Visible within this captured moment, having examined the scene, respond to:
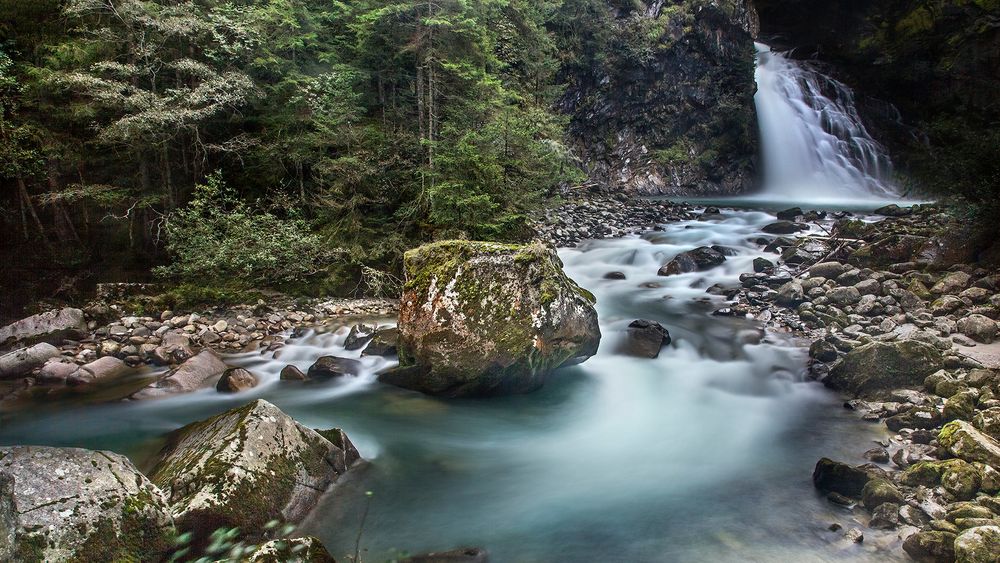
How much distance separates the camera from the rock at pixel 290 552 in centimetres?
283

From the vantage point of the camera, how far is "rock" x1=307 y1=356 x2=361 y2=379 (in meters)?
7.70

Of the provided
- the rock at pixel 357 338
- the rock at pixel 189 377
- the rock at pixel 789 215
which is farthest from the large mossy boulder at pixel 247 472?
the rock at pixel 789 215

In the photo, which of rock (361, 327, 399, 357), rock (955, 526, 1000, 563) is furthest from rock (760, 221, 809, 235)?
rock (955, 526, 1000, 563)

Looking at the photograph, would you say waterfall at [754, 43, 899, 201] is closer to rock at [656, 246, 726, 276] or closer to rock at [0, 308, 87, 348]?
rock at [656, 246, 726, 276]

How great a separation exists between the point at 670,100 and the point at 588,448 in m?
24.4

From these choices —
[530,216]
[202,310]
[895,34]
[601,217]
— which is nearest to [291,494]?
[202,310]

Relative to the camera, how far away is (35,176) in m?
10.9

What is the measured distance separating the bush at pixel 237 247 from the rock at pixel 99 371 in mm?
2527

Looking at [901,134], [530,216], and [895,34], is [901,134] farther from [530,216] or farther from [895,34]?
[530,216]

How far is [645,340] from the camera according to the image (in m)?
8.59

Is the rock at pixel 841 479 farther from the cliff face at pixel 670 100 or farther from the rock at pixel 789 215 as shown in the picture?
the cliff face at pixel 670 100

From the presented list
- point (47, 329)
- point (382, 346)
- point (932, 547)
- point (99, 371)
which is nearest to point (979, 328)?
point (932, 547)

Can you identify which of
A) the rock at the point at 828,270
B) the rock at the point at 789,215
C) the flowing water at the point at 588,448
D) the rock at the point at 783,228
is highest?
the rock at the point at 789,215

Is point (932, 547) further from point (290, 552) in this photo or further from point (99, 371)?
point (99, 371)
